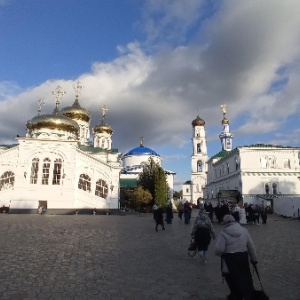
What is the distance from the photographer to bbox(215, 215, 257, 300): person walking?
16.6ft

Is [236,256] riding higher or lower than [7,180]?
lower

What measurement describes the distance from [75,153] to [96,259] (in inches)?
1151

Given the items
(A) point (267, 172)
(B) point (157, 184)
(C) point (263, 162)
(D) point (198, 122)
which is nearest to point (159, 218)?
(B) point (157, 184)

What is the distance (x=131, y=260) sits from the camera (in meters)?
9.26

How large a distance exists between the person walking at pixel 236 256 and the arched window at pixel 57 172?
33.3m

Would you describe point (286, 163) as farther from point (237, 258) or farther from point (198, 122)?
point (237, 258)

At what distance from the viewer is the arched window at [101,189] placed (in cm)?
3894

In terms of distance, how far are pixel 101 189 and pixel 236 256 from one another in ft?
115

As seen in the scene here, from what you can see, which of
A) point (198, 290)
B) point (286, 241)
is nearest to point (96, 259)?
point (198, 290)

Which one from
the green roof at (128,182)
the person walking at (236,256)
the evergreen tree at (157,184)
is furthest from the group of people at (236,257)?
the green roof at (128,182)

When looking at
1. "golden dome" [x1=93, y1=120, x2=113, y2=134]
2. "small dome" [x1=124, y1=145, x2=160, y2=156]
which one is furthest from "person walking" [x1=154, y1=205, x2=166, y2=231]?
"small dome" [x1=124, y1=145, x2=160, y2=156]

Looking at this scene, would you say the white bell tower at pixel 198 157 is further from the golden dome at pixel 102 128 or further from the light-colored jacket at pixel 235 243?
the light-colored jacket at pixel 235 243

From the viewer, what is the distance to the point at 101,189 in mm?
39344

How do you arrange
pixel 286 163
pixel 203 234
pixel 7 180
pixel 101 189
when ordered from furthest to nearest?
pixel 286 163 < pixel 101 189 < pixel 7 180 < pixel 203 234
